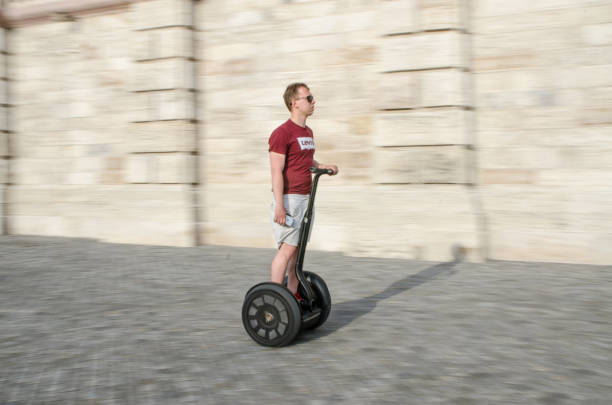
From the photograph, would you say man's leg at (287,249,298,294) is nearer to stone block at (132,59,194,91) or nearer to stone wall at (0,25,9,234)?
stone block at (132,59,194,91)

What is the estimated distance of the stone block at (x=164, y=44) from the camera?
7746 millimetres

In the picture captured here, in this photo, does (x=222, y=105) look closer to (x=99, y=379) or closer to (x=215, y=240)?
(x=215, y=240)

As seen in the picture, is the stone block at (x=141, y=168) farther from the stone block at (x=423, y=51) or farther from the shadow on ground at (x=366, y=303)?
the shadow on ground at (x=366, y=303)

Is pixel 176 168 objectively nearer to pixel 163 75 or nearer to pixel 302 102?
pixel 163 75

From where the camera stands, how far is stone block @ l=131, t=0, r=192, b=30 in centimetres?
775

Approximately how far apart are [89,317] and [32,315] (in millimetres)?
467

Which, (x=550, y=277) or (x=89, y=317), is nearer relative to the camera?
(x=89, y=317)

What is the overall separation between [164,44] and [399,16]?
11.3 ft

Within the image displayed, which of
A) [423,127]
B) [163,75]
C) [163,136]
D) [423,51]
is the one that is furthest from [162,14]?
[423,127]

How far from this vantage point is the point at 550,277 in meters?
5.28

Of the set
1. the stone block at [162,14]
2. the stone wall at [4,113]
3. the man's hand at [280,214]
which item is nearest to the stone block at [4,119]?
the stone wall at [4,113]

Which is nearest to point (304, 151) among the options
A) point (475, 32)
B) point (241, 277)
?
point (241, 277)

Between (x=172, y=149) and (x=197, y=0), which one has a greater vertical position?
(x=197, y=0)

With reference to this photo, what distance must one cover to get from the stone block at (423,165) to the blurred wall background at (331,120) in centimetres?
2
